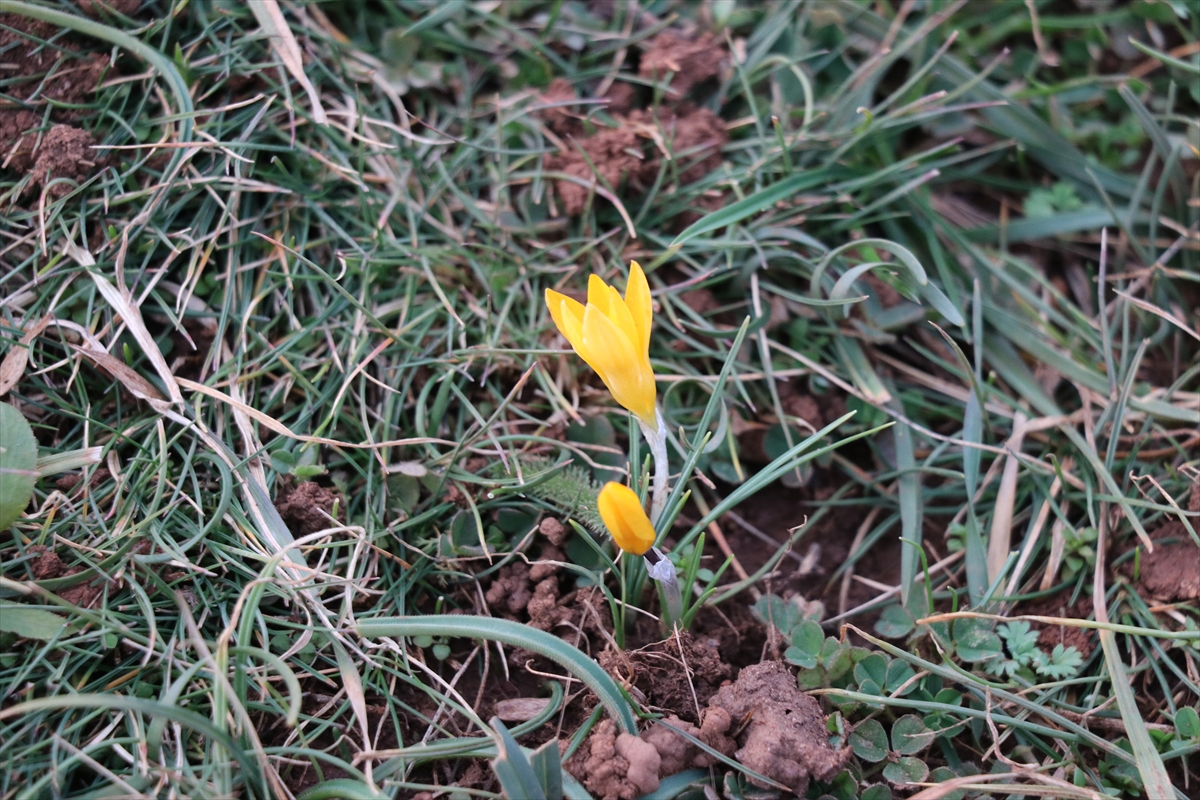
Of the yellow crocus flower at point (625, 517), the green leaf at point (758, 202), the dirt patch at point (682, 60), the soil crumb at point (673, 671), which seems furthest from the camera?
the dirt patch at point (682, 60)

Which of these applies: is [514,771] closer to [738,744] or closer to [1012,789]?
[738,744]

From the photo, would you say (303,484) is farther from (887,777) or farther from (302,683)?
(887,777)

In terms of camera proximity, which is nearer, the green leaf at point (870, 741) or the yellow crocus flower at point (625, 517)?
the yellow crocus flower at point (625, 517)

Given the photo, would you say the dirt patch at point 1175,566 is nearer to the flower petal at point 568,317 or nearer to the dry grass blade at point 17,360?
the flower petal at point 568,317

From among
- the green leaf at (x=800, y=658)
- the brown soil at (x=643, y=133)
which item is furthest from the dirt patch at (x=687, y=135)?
the green leaf at (x=800, y=658)

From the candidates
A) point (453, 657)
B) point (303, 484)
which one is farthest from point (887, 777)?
point (303, 484)

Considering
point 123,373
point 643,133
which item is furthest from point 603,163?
point 123,373
